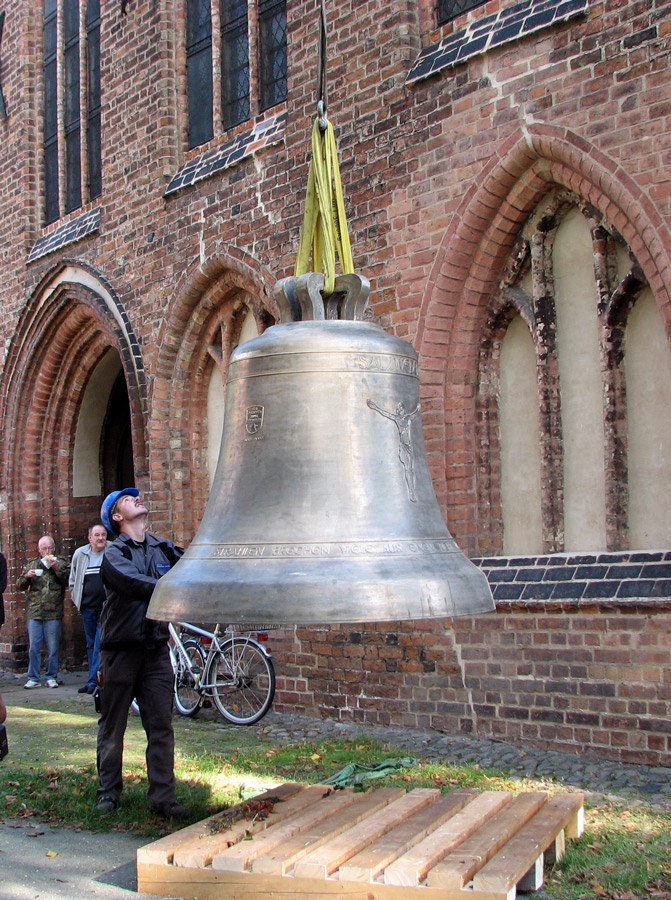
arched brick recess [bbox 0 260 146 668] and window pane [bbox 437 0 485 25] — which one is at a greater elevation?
window pane [bbox 437 0 485 25]

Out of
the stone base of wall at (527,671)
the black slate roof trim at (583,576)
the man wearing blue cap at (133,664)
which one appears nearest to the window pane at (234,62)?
the stone base of wall at (527,671)

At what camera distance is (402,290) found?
25.4 ft

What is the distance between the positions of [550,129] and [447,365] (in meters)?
1.74

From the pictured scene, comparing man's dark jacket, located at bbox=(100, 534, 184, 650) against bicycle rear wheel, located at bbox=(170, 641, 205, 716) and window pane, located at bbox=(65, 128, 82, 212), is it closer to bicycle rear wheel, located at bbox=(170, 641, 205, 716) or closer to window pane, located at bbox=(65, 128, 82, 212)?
bicycle rear wheel, located at bbox=(170, 641, 205, 716)

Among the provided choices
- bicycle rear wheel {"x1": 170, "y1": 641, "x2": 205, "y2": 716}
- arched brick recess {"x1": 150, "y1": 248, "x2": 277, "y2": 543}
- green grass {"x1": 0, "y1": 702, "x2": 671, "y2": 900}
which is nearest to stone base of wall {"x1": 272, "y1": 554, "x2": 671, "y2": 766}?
green grass {"x1": 0, "y1": 702, "x2": 671, "y2": 900}

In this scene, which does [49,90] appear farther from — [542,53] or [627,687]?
[627,687]

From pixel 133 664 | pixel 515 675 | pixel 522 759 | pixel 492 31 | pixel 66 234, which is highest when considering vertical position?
pixel 66 234

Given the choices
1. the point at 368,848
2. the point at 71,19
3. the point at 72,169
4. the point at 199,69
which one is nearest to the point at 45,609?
the point at 72,169

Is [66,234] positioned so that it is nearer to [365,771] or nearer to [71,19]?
[71,19]

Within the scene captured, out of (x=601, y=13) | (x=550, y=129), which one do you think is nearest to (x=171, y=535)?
(x=550, y=129)

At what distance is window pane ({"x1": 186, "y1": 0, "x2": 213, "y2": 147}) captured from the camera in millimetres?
10367

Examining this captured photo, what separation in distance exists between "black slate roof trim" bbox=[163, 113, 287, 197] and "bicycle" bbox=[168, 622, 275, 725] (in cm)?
398

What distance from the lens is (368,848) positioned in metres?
3.95

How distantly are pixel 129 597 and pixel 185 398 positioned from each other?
16.6ft
